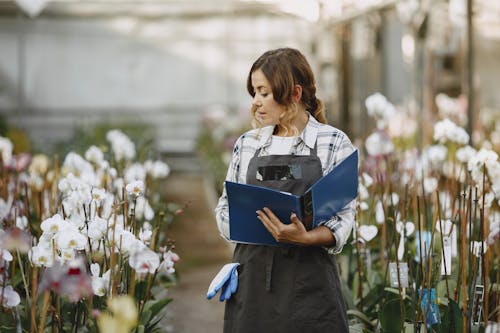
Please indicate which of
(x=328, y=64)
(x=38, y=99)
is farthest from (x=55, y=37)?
(x=328, y=64)

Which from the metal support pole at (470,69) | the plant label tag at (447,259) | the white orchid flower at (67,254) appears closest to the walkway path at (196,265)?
the white orchid flower at (67,254)

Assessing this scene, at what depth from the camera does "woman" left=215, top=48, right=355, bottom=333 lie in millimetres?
2049

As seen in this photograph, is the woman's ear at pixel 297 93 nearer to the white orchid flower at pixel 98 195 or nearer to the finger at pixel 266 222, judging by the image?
the finger at pixel 266 222

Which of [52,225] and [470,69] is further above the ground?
[470,69]

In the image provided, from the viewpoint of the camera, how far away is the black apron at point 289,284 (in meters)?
2.05

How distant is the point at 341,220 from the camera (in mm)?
2080

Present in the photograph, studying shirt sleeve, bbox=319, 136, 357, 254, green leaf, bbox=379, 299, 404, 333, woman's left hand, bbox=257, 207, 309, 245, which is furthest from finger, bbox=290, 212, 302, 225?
green leaf, bbox=379, 299, 404, 333

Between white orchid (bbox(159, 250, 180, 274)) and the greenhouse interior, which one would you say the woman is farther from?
white orchid (bbox(159, 250, 180, 274))

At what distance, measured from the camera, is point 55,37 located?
14.5 m

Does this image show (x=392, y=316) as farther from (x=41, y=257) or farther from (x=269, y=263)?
(x=41, y=257)

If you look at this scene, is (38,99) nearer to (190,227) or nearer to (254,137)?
(190,227)

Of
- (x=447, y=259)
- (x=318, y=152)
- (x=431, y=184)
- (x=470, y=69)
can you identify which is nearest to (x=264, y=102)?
(x=318, y=152)

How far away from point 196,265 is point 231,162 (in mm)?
3830

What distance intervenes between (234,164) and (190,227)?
A: 558cm
